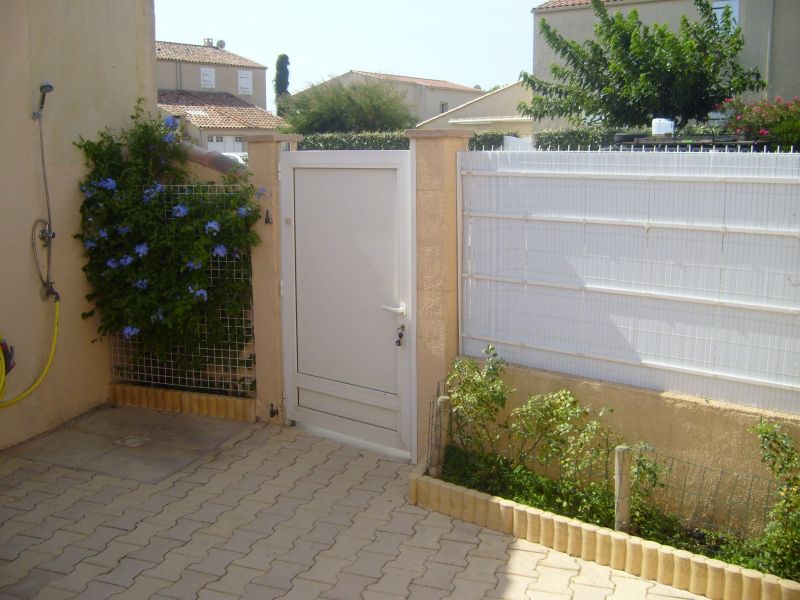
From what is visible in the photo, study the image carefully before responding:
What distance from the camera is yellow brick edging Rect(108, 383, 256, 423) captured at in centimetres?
721

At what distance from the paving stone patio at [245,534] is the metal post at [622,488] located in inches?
11.0

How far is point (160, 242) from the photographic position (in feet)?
22.9

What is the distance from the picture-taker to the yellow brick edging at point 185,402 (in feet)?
23.6

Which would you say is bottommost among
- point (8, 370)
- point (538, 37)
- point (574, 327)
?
point (8, 370)

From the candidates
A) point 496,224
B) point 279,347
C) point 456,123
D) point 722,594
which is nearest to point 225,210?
point 279,347

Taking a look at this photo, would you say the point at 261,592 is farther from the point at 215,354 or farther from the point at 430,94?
the point at 430,94

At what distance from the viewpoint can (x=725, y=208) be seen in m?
4.77

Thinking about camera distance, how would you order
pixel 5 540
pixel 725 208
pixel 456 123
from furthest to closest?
1. pixel 456 123
2. pixel 5 540
3. pixel 725 208

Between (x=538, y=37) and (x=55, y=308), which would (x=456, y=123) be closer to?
(x=538, y=37)

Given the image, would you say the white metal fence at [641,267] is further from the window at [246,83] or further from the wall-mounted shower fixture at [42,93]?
the window at [246,83]

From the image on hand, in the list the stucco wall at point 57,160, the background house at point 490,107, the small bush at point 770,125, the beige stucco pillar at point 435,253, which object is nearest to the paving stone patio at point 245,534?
the stucco wall at point 57,160

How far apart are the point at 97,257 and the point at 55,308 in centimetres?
59

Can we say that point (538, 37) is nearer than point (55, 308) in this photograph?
No

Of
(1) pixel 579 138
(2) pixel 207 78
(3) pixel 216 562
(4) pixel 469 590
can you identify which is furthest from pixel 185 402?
Result: (2) pixel 207 78
